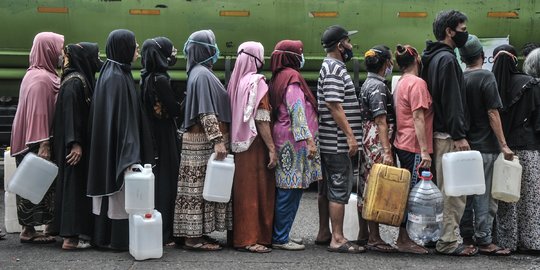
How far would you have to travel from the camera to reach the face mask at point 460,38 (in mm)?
5175

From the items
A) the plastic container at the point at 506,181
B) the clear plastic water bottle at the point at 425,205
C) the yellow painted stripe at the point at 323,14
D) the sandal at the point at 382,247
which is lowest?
the sandal at the point at 382,247

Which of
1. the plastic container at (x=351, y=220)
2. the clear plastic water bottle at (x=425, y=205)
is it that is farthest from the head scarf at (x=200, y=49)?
the clear plastic water bottle at (x=425, y=205)

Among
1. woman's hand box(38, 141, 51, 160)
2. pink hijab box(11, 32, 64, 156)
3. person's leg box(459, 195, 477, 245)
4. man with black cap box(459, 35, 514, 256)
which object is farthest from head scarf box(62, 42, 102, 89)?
person's leg box(459, 195, 477, 245)

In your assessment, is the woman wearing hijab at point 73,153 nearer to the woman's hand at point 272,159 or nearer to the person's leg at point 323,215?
the woman's hand at point 272,159

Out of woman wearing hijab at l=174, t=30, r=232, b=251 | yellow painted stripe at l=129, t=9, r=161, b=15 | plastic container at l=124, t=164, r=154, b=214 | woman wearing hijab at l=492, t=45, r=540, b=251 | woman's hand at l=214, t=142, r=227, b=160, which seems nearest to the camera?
plastic container at l=124, t=164, r=154, b=214

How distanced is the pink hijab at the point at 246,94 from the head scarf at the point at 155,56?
54cm

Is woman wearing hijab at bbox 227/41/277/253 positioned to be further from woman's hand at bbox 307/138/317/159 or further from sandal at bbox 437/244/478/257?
sandal at bbox 437/244/478/257

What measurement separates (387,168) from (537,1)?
4086mm

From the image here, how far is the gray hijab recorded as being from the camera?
4.98 m

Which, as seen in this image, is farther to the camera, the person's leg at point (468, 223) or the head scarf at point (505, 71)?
the head scarf at point (505, 71)

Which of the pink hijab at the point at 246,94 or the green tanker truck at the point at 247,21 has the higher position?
the green tanker truck at the point at 247,21

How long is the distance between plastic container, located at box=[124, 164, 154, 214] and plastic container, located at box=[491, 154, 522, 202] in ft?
8.20

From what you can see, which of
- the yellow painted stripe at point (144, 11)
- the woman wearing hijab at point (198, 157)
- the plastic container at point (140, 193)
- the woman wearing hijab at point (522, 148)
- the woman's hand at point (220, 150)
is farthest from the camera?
the yellow painted stripe at point (144, 11)

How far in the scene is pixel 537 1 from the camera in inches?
311
